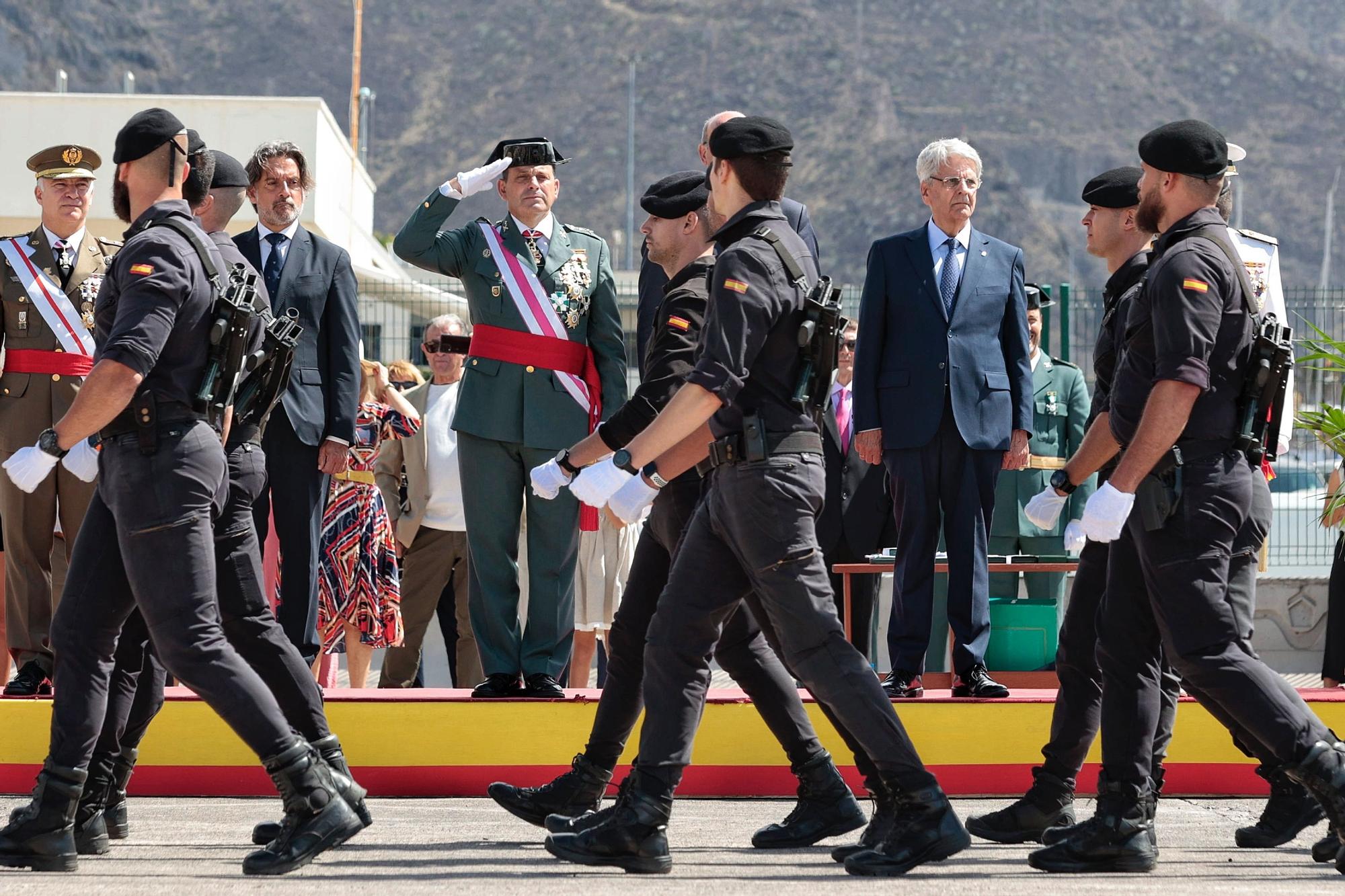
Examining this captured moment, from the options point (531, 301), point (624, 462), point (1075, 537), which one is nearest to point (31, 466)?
point (624, 462)

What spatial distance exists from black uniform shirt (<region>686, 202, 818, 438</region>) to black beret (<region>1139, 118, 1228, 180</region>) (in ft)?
3.37

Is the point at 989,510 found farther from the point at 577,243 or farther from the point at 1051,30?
the point at 1051,30

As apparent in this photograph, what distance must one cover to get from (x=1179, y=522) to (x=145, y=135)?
9.95 ft

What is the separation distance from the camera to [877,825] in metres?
5.25

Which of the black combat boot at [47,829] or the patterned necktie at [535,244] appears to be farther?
the patterned necktie at [535,244]

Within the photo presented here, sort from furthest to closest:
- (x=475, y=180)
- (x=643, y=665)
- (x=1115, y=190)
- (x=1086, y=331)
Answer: (x=1086, y=331) < (x=475, y=180) < (x=1115, y=190) < (x=643, y=665)

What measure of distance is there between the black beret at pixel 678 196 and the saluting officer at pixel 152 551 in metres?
1.42

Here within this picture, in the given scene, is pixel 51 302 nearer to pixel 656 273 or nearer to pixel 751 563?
pixel 656 273

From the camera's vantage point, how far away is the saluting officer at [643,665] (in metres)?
5.63

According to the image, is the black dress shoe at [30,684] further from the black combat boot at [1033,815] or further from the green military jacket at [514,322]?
the black combat boot at [1033,815]

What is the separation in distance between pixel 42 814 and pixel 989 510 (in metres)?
3.39

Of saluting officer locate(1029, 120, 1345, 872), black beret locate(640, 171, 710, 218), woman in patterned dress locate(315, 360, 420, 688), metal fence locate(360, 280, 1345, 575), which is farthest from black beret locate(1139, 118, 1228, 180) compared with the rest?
metal fence locate(360, 280, 1345, 575)

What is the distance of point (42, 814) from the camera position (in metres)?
5.08

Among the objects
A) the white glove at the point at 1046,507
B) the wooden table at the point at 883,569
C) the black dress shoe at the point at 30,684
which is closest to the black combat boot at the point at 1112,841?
the white glove at the point at 1046,507
